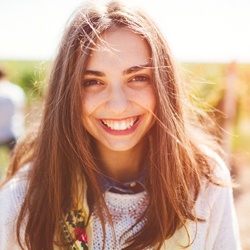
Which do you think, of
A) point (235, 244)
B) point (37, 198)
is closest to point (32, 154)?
point (37, 198)

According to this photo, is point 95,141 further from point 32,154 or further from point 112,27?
point 112,27

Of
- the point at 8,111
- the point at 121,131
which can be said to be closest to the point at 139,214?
the point at 121,131

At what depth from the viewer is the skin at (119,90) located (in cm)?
182

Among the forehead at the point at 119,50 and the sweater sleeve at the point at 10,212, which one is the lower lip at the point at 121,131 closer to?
the forehead at the point at 119,50

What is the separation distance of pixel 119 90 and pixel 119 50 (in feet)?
0.57

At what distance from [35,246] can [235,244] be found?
3.20 feet

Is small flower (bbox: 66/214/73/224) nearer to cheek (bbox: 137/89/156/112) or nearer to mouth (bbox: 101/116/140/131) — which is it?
mouth (bbox: 101/116/140/131)

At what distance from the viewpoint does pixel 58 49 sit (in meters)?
2.01

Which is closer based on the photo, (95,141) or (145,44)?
(145,44)

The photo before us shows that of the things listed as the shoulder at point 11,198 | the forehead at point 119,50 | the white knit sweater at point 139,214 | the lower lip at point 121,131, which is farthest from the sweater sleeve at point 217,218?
the shoulder at point 11,198

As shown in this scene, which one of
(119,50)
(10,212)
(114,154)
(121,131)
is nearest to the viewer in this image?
(119,50)

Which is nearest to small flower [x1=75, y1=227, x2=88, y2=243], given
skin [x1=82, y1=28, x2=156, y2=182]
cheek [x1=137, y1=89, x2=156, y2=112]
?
skin [x1=82, y1=28, x2=156, y2=182]

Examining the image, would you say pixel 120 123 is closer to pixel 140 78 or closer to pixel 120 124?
pixel 120 124

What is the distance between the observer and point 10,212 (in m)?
2.04
